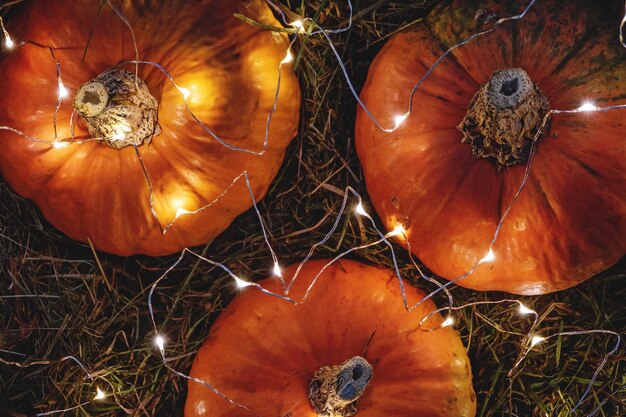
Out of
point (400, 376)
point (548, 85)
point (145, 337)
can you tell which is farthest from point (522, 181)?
point (145, 337)

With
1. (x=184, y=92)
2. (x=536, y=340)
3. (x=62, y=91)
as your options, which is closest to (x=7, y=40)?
(x=62, y=91)

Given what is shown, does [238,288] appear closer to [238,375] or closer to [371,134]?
[238,375]

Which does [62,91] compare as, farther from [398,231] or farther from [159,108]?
[398,231]

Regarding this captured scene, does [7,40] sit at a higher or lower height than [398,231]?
higher

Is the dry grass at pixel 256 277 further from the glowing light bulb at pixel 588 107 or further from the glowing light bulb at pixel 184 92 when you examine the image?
the glowing light bulb at pixel 588 107

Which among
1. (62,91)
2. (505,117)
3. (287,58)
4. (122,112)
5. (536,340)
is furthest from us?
(536,340)

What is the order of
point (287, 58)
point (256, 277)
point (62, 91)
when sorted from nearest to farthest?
point (62, 91) < point (287, 58) < point (256, 277)

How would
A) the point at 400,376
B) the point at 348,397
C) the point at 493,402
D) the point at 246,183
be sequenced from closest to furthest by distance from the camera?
the point at 348,397
the point at 400,376
the point at 246,183
the point at 493,402

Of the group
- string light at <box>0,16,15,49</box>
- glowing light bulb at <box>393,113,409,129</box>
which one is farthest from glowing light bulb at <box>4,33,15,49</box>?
glowing light bulb at <box>393,113,409,129</box>

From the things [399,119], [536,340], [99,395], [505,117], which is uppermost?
[505,117]
